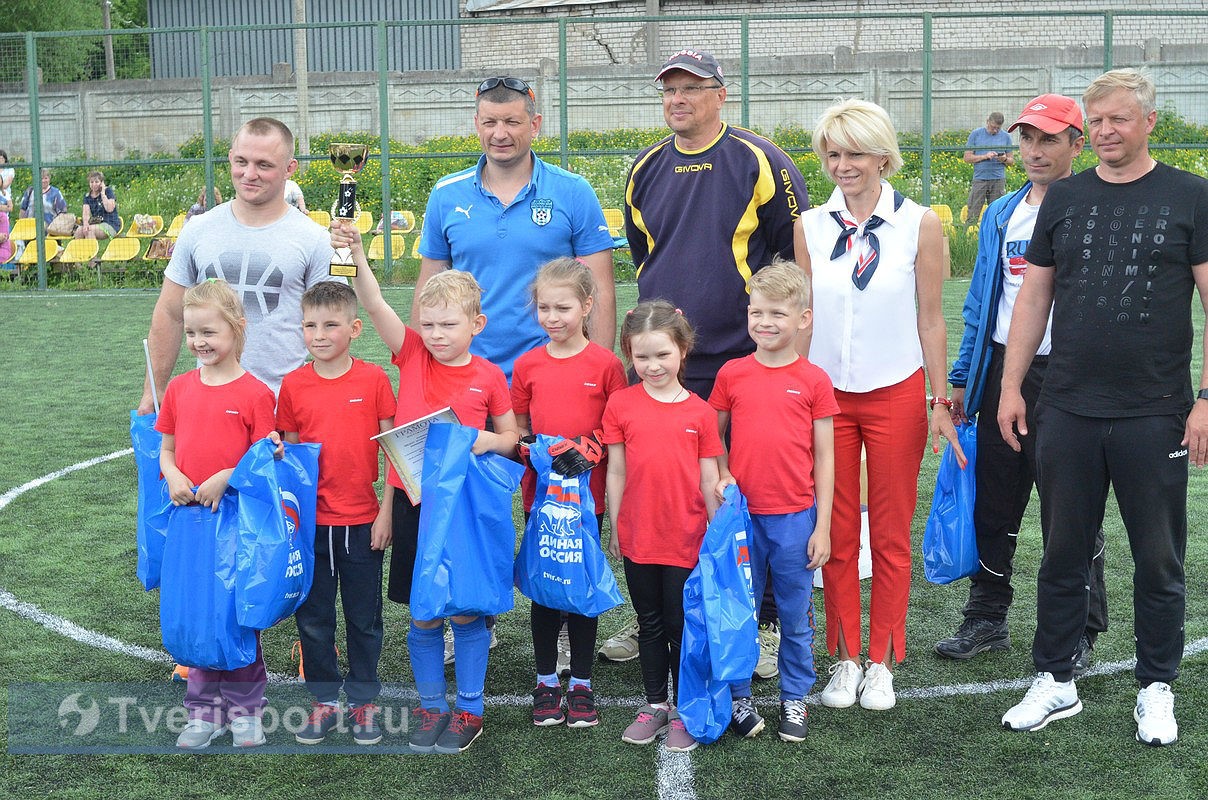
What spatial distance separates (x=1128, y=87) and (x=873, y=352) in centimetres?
112

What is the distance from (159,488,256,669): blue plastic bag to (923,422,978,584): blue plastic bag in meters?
2.51

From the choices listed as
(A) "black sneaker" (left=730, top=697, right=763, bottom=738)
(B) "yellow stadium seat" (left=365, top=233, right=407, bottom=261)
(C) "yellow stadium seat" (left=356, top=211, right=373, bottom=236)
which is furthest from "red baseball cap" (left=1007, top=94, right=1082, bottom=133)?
(C) "yellow stadium seat" (left=356, top=211, right=373, bottom=236)

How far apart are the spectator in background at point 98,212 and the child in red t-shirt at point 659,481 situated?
630 inches

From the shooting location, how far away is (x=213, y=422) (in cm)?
396

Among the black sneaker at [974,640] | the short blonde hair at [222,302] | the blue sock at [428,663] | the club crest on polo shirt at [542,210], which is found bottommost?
the black sneaker at [974,640]

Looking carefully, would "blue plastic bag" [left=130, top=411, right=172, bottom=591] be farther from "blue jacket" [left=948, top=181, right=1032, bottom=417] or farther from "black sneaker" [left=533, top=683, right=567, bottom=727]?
"blue jacket" [left=948, top=181, right=1032, bottom=417]

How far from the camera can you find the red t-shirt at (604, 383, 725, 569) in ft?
13.0

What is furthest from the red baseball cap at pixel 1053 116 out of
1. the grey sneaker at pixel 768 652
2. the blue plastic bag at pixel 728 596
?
the grey sneaker at pixel 768 652

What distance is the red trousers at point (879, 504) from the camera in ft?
14.0

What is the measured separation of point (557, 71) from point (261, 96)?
190 inches

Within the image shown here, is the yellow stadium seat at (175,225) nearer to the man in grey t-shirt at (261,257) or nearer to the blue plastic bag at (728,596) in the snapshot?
the man in grey t-shirt at (261,257)

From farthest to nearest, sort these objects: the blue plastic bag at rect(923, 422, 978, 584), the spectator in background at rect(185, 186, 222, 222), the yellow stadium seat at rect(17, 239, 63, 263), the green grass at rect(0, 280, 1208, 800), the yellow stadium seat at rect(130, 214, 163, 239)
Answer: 1. the yellow stadium seat at rect(130, 214, 163, 239)
2. the yellow stadium seat at rect(17, 239, 63, 263)
3. the spectator in background at rect(185, 186, 222, 222)
4. the blue plastic bag at rect(923, 422, 978, 584)
5. the green grass at rect(0, 280, 1208, 800)

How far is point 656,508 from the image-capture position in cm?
399

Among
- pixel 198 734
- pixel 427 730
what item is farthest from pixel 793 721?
pixel 198 734
